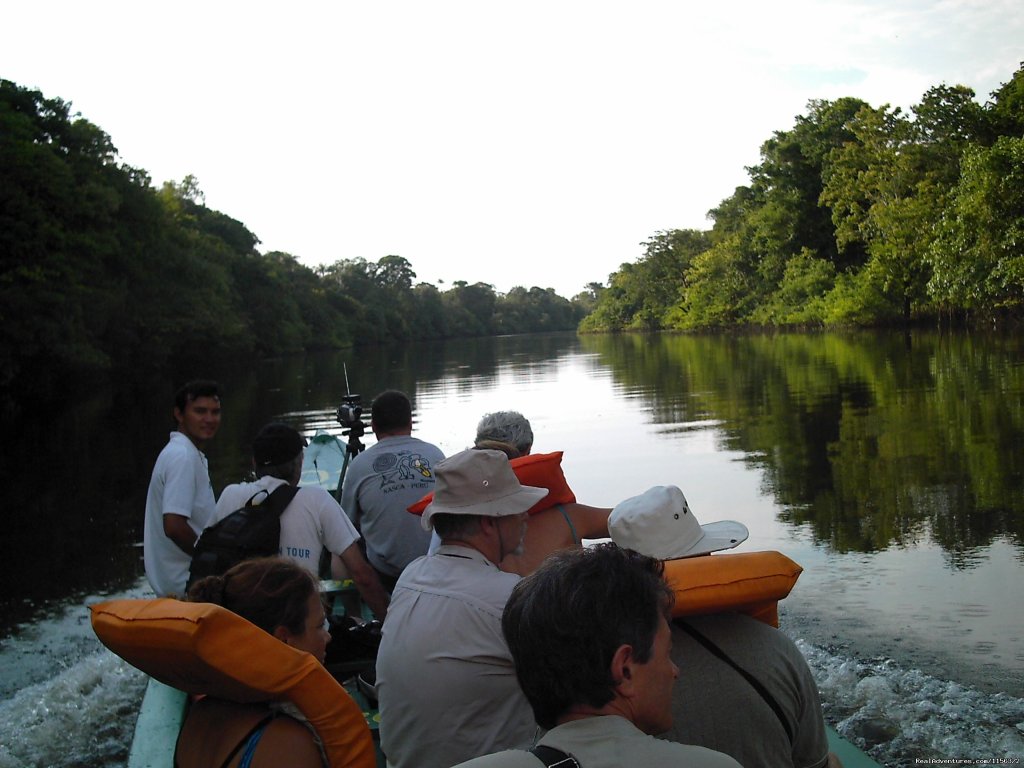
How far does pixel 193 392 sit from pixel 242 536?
1.43 metres

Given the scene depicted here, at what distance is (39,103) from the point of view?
37.0 meters

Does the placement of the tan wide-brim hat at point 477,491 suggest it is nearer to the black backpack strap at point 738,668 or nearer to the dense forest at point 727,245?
the black backpack strap at point 738,668

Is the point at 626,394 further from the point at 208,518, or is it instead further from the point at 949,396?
the point at 208,518

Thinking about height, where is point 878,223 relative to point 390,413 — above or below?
above

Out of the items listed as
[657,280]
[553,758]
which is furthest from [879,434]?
[657,280]

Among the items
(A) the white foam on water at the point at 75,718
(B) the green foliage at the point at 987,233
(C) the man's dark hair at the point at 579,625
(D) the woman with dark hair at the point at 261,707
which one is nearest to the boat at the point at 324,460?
(A) the white foam on water at the point at 75,718

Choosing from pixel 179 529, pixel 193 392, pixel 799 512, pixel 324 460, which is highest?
pixel 193 392

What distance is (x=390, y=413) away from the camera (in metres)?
5.01

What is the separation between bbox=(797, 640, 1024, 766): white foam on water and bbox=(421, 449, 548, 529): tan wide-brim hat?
8.61 ft

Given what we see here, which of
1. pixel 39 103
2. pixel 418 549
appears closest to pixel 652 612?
pixel 418 549

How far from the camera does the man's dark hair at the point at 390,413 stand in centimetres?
501

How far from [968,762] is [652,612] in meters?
3.40

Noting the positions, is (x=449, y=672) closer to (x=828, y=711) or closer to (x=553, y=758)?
(x=553, y=758)

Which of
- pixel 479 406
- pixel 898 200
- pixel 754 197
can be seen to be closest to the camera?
pixel 479 406
